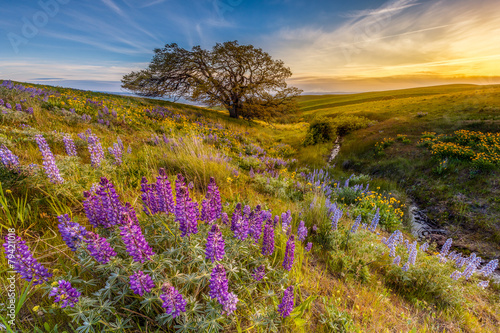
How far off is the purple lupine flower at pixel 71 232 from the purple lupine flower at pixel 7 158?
2.45 meters

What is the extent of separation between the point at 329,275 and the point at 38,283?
136 inches

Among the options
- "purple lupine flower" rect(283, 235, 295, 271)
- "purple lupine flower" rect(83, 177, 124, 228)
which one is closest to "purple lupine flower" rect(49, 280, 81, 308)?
A: "purple lupine flower" rect(83, 177, 124, 228)

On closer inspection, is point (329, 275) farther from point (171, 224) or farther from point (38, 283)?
point (38, 283)

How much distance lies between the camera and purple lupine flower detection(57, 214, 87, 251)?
1.71 metres

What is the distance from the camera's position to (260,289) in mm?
2287

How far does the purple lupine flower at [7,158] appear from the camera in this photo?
3.03 meters

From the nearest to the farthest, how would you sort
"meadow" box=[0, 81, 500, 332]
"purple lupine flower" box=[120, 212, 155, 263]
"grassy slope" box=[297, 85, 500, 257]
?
"purple lupine flower" box=[120, 212, 155, 263] < "meadow" box=[0, 81, 500, 332] < "grassy slope" box=[297, 85, 500, 257]

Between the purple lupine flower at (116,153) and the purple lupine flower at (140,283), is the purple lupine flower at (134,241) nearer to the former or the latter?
the purple lupine flower at (140,283)

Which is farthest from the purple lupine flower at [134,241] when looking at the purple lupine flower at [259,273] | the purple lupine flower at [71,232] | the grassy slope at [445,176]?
the grassy slope at [445,176]

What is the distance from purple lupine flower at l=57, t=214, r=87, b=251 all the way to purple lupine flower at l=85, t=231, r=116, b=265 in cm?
11

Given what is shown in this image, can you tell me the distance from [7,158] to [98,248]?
113 inches

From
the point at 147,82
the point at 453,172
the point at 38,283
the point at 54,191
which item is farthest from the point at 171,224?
the point at 147,82

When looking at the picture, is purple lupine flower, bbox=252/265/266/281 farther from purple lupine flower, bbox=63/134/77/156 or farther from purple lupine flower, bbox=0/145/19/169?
purple lupine flower, bbox=63/134/77/156

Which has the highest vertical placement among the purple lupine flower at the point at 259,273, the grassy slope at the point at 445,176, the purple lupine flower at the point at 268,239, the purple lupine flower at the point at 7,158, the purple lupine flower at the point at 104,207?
the purple lupine flower at the point at 7,158
